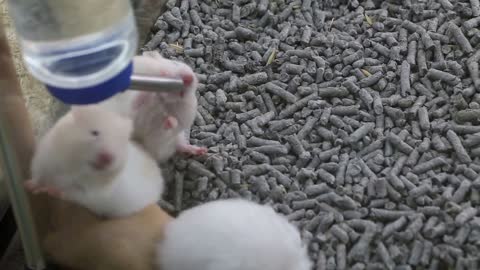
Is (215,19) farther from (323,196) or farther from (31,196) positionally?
(31,196)

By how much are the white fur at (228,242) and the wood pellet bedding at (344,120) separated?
0.44ft

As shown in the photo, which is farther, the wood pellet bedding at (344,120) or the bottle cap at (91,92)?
the wood pellet bedding at (344,120)

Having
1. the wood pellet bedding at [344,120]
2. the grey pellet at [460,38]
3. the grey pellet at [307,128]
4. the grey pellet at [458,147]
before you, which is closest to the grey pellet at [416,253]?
the wood pellet bedding at [344,120]

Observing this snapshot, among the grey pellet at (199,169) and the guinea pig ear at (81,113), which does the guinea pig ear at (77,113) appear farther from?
the grey pellet at (199,169)

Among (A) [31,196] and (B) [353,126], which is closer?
(A) [31,196]

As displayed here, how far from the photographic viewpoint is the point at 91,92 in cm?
108

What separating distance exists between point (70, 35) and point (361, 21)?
2.80 feet

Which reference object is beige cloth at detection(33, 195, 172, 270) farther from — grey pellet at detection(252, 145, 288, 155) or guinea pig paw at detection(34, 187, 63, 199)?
grey pellet at detection(252, 145, 288, 155)

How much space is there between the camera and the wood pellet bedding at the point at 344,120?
1.35 metres

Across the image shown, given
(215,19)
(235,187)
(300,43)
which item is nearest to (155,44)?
(215,19)

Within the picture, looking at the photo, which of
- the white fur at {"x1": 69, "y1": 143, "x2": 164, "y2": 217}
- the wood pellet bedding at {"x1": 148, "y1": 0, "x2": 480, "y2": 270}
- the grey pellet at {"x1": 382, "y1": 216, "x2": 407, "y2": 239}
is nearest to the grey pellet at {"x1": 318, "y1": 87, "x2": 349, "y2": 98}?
the wood pellet bedding at {"x1": 148, "y1": 0, "x2": 480, "y2": 270}

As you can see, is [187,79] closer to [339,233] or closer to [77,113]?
[77,113]

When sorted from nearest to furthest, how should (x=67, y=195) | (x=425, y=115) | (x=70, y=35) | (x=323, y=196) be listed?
(x=70, y=35) → (x=67, y=195) → (x=323, y=196) → (x=425, y=115)

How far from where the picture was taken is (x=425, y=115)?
5.10ft
